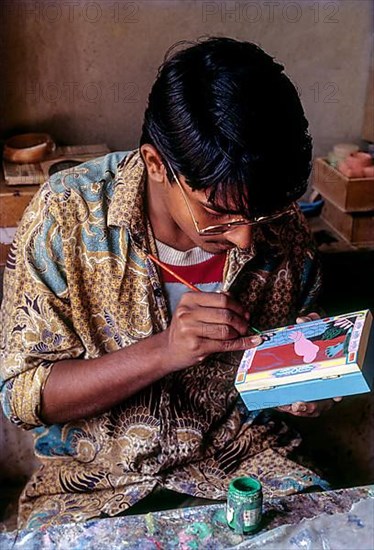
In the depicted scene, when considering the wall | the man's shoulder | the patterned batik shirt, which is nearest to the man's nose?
the patterned batik shirt

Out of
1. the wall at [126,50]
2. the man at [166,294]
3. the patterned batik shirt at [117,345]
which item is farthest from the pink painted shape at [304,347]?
the wall at [126,50]

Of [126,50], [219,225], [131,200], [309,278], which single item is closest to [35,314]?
[131,200]

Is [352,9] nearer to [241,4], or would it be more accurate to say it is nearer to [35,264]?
[241,4]

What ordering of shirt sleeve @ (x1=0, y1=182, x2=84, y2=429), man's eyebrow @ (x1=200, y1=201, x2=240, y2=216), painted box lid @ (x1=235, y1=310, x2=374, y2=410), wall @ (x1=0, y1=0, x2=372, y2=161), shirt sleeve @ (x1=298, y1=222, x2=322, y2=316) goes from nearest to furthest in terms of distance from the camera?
1. painted box lid @ (x1=235, y1=310, x2=374, y2=410)
2. man's eyebrow @ (x1=200, y1=201, x2=240, y2=216)
3. shirt sleeve @ (x1=0, y1=182, x2=84, y2=429)
4. shirt sleeve @ (x1=298, y1=222, x2=322, y2=316)
5. wall @ (x1=0, y1=0, x2=372, y2=161)

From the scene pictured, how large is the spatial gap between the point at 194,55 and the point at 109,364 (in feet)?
2.23

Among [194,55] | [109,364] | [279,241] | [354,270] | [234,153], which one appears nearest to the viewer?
[234,153]

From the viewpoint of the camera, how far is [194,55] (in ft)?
5.25

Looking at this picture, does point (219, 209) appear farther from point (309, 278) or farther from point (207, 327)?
point (309, 278)

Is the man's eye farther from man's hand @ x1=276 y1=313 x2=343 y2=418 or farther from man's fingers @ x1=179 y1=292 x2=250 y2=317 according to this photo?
man's hand @ x1=276 y1=313 x2=343 y2=418

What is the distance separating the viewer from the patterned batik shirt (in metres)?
1.79

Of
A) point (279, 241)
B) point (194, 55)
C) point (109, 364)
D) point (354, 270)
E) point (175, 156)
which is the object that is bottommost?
point (354, 270)

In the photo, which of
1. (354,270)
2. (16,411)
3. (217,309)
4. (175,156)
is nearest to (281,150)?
(175,156)

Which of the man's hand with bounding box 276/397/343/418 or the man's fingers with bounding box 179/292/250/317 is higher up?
the man's fingers with bounding box 179/292/250/317

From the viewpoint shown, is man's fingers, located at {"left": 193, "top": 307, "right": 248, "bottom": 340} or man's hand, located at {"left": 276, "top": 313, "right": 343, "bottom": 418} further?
man's hand, located at {"left": 276, "top": 313, "right": 343, "bottom": 418}
